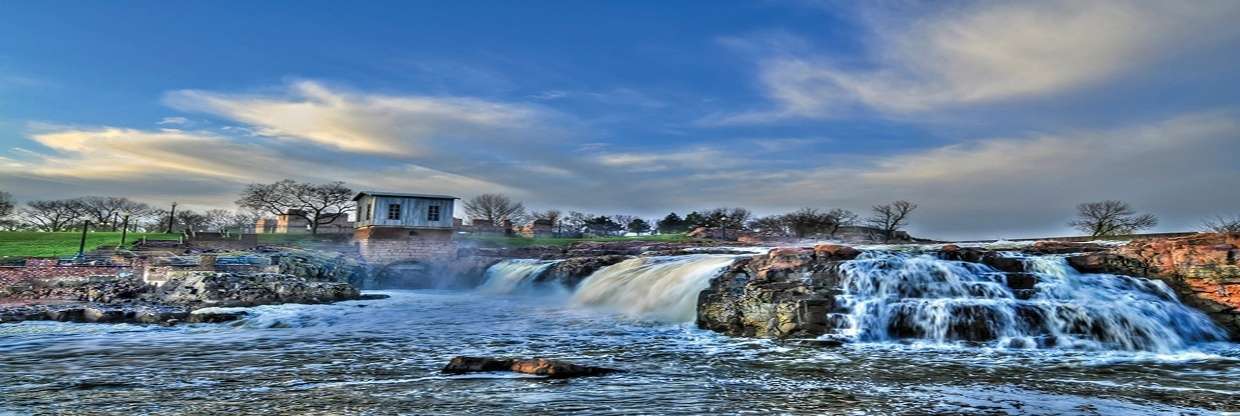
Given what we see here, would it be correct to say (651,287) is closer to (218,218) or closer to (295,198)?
(295,198)

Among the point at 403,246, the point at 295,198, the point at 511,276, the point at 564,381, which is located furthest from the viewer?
the point at 295,198

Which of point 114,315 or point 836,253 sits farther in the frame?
point 836,253

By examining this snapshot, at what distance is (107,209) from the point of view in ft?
299

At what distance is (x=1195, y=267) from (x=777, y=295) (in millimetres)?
9579

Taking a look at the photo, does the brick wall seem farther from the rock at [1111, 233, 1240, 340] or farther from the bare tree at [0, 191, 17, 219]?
the bare tree at [0, 191, 17, 219]

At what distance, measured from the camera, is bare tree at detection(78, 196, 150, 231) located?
87.2 metres

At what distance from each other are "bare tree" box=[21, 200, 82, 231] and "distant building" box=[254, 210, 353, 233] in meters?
29.9

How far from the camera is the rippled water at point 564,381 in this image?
6824mm

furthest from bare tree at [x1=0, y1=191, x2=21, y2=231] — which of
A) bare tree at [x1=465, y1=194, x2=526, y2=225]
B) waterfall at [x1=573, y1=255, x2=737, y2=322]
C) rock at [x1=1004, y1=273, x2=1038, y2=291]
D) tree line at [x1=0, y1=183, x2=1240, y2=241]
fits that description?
rock at [x1=1004, y1=273, x2=1038, y2=291]

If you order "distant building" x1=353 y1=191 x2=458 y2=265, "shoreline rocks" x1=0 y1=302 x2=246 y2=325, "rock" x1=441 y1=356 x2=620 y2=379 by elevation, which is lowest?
"shoreline rocks" x1=0 y1=302 x2=246 y2=325

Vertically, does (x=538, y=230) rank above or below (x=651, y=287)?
above

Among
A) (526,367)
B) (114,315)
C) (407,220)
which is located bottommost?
(114,315)

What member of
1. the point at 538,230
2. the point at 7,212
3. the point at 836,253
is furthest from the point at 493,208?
the point at 836,253

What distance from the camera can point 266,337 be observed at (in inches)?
516
